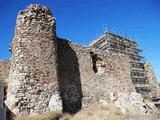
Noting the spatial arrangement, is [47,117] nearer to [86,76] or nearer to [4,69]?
[86,76]

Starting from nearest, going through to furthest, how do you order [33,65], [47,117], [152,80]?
[47,117] → [33,65] → [152,80]

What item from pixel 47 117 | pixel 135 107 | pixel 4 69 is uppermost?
pixel 4 69

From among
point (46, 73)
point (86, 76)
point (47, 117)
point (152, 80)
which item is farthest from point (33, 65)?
point (152, 80)

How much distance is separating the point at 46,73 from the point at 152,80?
14.9 metres

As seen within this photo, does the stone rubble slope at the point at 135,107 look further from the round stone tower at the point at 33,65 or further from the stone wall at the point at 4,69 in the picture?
the stone wall at the point at 4,69

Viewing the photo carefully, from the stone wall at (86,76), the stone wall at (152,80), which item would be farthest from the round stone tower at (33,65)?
the stone wall at (152,80)

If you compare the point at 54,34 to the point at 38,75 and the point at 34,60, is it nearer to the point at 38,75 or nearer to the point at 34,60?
the point at 34,60

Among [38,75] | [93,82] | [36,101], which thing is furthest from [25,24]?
[93,82]

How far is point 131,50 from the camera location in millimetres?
21172

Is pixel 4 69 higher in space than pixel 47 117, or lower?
higher

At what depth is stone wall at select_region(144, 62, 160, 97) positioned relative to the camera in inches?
720

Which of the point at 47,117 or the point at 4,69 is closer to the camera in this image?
the point at 47,117

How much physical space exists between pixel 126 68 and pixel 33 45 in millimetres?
9536

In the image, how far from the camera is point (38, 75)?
7617 millimetres
